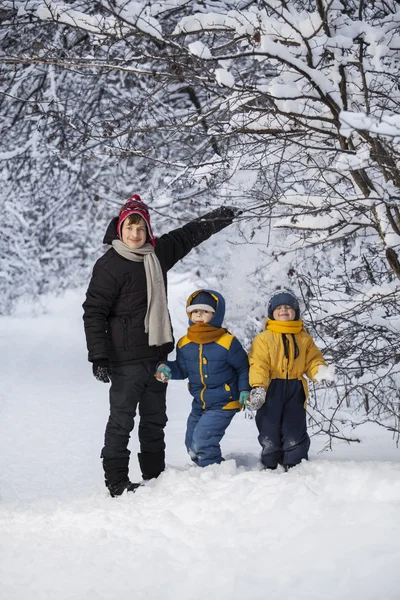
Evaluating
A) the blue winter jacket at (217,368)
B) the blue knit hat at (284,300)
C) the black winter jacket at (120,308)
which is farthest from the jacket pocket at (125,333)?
the blue knit hat at (284,300)

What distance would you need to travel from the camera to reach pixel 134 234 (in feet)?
15.3

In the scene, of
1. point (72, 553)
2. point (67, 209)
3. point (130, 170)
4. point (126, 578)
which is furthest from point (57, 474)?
point (67, 209)

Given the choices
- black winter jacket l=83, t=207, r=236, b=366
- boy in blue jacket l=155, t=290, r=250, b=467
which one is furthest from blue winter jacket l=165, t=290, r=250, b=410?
black winter jacket l=83, t=207, r=236, b=366

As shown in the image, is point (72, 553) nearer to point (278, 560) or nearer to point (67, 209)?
point (278, 560)

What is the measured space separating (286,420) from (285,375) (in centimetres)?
29

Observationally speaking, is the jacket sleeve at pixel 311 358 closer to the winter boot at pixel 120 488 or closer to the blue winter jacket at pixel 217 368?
the blue winter jacket at pixel 217 368

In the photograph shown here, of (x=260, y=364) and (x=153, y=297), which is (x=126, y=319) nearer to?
(x=153, y=297)

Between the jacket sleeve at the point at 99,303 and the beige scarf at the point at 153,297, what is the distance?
20 cm

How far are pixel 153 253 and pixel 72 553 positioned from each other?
6.55ft

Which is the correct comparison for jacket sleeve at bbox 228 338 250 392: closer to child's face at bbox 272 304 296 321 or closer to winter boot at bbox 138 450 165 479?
child's face at bbox 272 304 296 321

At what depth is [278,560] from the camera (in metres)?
3.06

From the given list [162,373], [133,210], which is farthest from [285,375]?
[133,210]

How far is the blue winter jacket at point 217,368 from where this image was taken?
4797 millimetres

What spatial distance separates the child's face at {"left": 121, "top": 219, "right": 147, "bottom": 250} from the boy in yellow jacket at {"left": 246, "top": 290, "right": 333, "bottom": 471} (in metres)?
0.95
